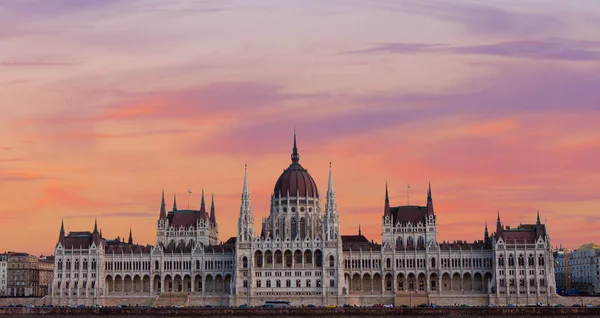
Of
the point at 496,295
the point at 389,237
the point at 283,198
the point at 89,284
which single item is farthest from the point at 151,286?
the point at 496,295

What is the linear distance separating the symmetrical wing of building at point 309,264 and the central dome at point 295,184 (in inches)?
7.1

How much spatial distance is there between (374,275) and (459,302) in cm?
1602

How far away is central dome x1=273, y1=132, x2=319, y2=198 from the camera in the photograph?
193 m

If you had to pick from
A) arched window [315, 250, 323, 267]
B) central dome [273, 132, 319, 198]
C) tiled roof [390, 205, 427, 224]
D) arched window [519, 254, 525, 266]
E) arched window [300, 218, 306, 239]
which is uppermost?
central dome [273, 132, 319, 198]

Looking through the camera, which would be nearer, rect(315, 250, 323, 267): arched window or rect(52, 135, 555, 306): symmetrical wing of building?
rect(52, 135, 555, 306): symmetrical wing of building

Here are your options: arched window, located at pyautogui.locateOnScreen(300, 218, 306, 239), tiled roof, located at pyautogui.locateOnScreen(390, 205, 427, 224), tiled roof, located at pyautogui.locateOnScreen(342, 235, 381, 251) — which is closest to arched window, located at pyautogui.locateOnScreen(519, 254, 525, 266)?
tiled roof, located at pyautogui.locateOnScreen(390, 205, 427, 224)

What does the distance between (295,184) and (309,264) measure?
17.2 m

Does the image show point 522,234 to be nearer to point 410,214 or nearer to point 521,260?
point 521,260

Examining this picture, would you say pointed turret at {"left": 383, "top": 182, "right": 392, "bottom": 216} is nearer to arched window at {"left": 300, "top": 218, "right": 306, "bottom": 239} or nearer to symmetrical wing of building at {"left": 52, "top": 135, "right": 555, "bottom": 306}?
symmetrical wing of building at {"left": 52, "top": 135, "right": 555, "bottom": 306}

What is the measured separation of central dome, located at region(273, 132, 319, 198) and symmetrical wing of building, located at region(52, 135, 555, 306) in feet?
0.59

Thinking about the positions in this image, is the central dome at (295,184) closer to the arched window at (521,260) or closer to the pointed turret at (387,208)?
the pointed turret at (387,208)

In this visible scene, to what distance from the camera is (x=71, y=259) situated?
191625 mm

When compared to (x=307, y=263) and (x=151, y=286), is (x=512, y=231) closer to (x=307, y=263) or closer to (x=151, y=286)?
(x=307, y=263)

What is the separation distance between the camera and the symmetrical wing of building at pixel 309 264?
179 metres
